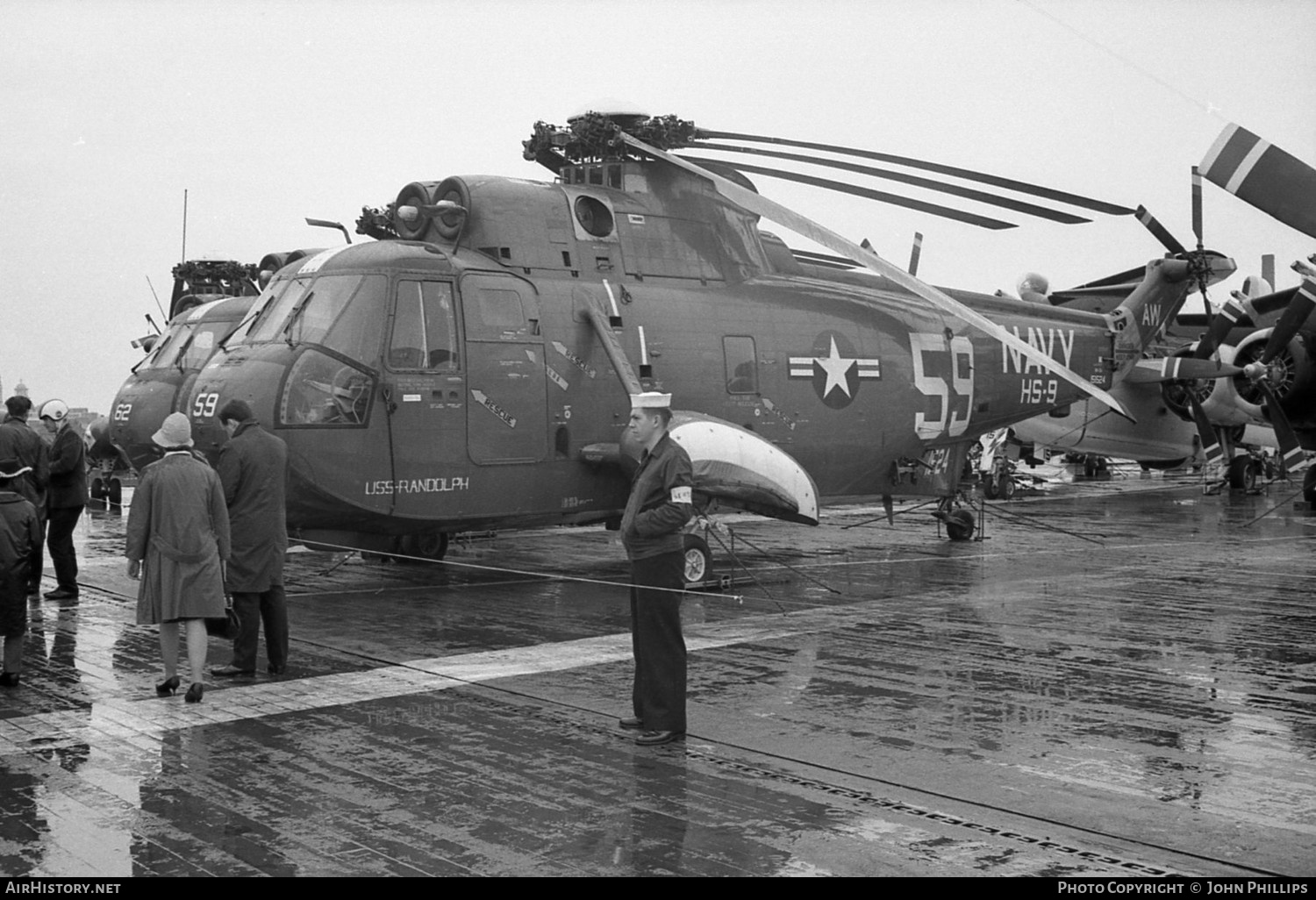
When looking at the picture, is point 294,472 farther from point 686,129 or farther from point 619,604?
point 686,129

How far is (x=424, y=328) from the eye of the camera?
38.7 ft

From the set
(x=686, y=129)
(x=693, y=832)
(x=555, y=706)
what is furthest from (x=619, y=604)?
(x=693, y=832)

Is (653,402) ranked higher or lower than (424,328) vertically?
lower

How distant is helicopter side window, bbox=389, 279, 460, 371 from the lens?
11.7 m

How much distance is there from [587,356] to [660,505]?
623 cm

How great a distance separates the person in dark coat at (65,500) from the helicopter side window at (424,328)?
136 inches

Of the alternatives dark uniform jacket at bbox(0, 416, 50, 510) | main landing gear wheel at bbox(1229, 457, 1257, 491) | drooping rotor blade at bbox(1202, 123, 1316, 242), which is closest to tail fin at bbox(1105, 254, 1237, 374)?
main landing gear wheel at bbox(1229, 457, 1257, 491)

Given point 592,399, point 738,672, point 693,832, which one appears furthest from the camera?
point 592,399

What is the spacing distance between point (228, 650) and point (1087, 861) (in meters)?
6.54

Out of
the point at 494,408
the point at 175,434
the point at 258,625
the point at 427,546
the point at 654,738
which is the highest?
the point at 494,408

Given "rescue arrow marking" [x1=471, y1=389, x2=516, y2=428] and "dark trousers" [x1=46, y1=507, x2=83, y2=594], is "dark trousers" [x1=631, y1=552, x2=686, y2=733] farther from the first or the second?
"dark trousers" [x1=46, y1=507, x2=83, y2=594]

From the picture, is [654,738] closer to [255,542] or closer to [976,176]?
[255,542]

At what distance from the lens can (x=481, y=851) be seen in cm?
485

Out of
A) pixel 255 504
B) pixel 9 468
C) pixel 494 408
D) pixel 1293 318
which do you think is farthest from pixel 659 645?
pixel 1293 318
